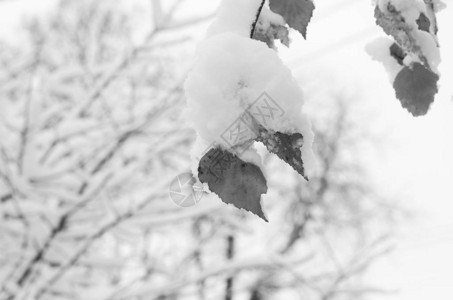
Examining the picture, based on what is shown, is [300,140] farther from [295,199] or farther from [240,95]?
Answer: [295,199]

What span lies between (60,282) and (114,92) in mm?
3294

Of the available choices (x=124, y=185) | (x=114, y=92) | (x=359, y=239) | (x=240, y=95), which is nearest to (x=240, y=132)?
(x=240, y=95)

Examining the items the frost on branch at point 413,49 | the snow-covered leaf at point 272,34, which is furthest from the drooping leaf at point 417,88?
the snow-covered leaf at point 272,34

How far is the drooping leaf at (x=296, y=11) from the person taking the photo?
1.72 ft

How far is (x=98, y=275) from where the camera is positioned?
340cm

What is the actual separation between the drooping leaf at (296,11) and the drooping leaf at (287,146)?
0.49 feet

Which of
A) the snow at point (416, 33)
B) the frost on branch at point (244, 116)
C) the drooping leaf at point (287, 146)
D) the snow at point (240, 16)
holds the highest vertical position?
the snow at point (240, 16)

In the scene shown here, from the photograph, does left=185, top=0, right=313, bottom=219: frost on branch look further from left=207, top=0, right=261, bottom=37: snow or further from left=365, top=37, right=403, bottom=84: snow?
left=365, top=37, right=403, bottom=84: snow

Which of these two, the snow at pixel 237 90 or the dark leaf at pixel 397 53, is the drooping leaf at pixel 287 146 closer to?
the snow at pixel 237 90

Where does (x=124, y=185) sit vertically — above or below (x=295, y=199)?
below

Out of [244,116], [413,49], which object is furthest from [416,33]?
[244,116]

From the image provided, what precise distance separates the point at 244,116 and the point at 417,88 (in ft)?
0.95

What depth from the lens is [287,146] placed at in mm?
449

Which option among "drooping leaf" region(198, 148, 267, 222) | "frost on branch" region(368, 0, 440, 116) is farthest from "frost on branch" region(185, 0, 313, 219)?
"frost on branch" region(368, 0, 440, 116)
